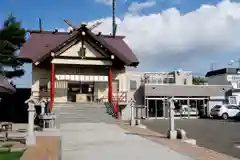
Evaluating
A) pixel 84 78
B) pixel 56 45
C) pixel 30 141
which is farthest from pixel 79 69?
pixel 30 141

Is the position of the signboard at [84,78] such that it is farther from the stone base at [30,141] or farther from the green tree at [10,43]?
the stone base at [30,141]

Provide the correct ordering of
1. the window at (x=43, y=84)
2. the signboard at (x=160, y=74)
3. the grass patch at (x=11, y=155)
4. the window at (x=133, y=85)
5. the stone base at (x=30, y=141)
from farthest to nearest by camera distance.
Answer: the signboard at (x=160, y=74)
the window at (x=133, y=85)
the window at (x=43, y=84)
the stone base at (x=30, y=141)
the grass patch at (x=11, y=155)

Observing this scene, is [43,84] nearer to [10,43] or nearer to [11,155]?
[10,43]

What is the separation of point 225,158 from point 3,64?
73.5ft

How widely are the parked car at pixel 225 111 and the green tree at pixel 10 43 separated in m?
19.6

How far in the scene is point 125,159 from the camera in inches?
344

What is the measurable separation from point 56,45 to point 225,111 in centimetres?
1847

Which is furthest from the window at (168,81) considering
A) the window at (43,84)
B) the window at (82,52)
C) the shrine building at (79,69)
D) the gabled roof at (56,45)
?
the window at (43,84)

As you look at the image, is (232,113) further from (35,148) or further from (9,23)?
(35,148)

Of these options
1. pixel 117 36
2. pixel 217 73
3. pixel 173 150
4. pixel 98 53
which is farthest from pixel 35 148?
pixel 217 73

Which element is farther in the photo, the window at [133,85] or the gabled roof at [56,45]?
the window at [133,85]

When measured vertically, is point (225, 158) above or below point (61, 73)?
below

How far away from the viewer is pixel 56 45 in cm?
2625

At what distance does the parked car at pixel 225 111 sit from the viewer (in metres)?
33.5
